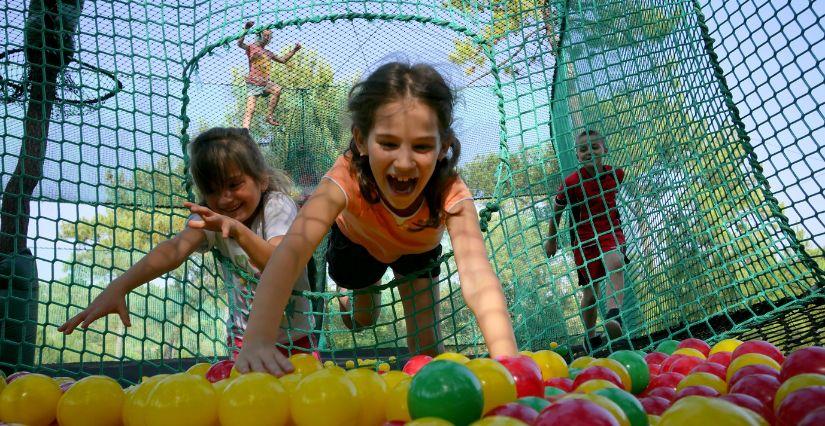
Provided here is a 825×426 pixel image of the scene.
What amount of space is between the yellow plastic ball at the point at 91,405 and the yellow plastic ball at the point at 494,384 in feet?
1.65

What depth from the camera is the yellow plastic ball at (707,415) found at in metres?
0.55

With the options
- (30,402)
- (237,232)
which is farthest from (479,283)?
(30,402)

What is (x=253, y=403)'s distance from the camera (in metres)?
0.81

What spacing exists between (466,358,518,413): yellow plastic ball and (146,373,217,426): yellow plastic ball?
339mm

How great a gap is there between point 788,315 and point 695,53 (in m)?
0.74

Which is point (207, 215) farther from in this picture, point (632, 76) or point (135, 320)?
point (135, 320)

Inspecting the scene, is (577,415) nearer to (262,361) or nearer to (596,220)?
(262,361)

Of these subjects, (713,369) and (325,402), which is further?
(713,369)

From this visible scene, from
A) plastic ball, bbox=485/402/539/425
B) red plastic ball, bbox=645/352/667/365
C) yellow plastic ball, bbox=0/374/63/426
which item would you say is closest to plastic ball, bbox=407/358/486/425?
plastic ball, bbox=485/402/539/425

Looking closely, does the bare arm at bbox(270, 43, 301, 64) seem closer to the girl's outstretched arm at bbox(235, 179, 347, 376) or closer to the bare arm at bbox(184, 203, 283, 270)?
the bare arm at bbox(184, 203, 283, 270)

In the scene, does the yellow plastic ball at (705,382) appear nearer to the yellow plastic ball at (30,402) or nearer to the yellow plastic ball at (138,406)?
the yellow plastic ball at (138,406)

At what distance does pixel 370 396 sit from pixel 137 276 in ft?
2.99

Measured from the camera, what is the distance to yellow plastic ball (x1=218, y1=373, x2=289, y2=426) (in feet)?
2.64

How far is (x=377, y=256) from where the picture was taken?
1.84 metres
